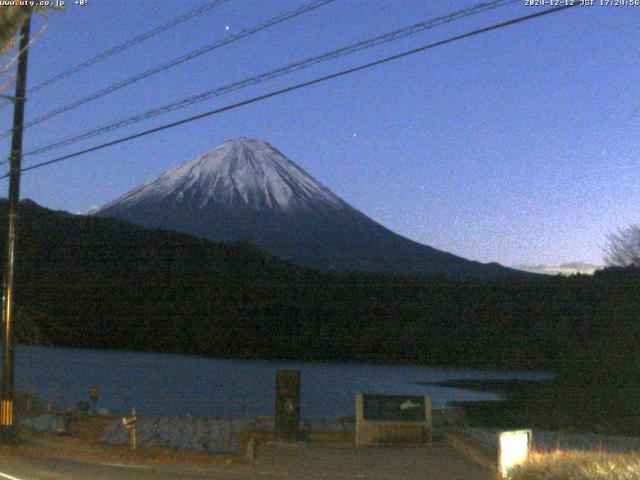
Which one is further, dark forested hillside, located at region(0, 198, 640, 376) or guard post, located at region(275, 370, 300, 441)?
dark forested hillside, located at region(0, 198, 640, 376)

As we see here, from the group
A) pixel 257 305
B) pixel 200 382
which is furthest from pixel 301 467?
Result: pixel 257 305

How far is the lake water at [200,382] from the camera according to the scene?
32656 mm

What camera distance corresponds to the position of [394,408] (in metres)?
16.9

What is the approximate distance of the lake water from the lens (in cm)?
3266

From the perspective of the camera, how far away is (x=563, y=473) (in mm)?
10742

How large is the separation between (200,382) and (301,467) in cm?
2623

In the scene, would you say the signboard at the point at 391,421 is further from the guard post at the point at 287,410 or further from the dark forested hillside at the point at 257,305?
the dark forested hillside at the point at 257,305

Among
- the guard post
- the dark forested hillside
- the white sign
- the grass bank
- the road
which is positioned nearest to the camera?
the grass bank

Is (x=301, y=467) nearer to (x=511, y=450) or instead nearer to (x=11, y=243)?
(x=511, y=450)

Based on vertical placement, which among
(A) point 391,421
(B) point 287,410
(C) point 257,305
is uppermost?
(C) point 257,305

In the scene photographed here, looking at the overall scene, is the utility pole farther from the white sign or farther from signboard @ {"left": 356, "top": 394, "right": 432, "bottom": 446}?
the white sign

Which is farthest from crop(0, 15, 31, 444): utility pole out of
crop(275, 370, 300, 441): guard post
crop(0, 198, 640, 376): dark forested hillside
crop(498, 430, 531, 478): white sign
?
crop(0, 198, 640, 376): dark forested hillside

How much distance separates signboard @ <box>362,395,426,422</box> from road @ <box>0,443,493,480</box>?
708 mm

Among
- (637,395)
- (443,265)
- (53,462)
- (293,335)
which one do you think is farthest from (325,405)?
(443,265)
